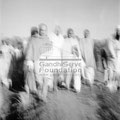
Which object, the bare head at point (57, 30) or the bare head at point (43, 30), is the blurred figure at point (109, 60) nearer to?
the bare head at point (57, 30)

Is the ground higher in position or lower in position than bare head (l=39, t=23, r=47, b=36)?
lower

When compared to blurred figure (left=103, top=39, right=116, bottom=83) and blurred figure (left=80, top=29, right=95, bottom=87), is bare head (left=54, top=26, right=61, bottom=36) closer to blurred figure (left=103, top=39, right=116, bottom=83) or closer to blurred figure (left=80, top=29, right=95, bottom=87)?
blurred figure (left=80, top=29, right=95, bottom=87)

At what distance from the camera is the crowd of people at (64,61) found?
244 centimetres

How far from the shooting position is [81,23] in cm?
249

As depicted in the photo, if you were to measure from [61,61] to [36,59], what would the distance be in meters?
0.30

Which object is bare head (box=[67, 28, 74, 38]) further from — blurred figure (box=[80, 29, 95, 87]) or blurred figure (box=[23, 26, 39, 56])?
blurred figure (box=[23, 26, 39, 56])

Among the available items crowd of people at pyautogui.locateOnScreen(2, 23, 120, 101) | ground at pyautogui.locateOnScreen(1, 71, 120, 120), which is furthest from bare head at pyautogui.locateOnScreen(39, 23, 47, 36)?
ground at pyautogui.locateOnScreen(1, 71, 120, 120)

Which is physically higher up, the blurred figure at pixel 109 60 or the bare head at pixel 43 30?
the bare head at pixel 43 30

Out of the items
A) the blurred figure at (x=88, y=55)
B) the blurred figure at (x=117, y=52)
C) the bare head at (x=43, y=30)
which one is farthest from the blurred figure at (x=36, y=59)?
the blurred figure at (x=117, y=52)

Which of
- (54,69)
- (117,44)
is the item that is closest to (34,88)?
(54,69)

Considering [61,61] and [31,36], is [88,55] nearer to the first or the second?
[61,61]

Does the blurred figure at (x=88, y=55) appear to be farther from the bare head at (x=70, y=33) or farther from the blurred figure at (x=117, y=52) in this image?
the blurred figure at (x=117, y=52)

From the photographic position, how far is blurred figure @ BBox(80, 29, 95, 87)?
2447 millimetres

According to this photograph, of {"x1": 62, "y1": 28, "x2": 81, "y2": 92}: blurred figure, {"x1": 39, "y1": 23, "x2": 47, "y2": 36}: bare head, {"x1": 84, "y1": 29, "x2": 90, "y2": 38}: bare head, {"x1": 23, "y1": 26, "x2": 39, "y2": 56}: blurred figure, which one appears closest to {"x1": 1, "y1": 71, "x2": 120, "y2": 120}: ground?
{"x1": 62, "y1": 28, "x2": 81, "y2": 92}: blurred figure
